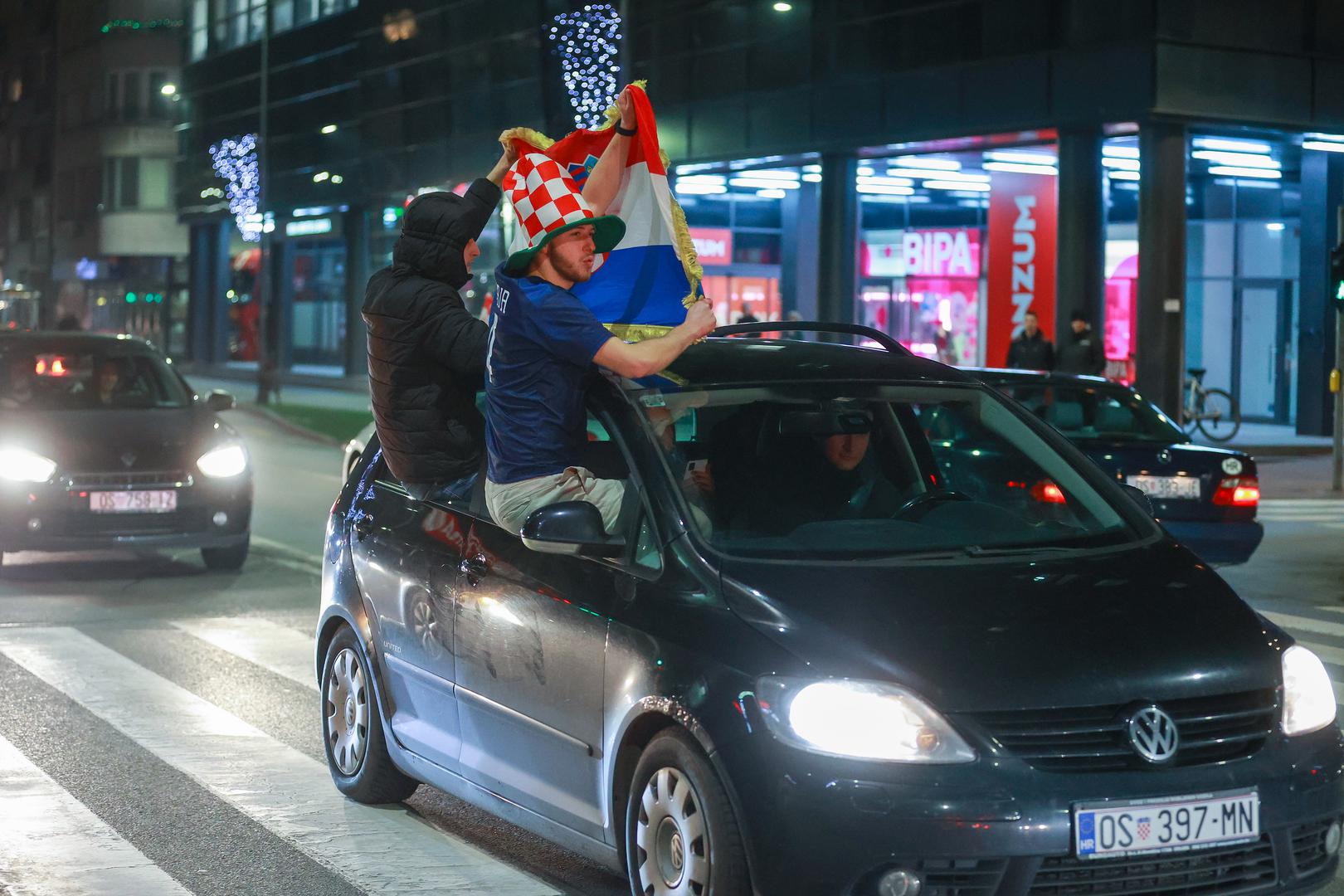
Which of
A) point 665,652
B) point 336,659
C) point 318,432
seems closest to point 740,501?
point 665,652

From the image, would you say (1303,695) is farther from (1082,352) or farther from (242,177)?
(242,177)

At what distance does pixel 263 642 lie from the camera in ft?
34.2

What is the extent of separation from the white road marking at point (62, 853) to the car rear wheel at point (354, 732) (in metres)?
0.82

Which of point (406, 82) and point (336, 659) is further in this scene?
point (406, 82)

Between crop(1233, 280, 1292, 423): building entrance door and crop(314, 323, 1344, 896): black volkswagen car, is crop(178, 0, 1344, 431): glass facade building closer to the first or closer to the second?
crop(1233, 280, 1292, 423): building entrance door

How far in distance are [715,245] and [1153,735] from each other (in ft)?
125

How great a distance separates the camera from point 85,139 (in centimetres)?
8025

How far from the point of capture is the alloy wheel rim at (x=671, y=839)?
15.2ft

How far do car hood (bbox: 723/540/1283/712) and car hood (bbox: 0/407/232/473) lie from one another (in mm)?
8613

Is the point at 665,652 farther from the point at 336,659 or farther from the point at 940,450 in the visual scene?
the point at 336,659

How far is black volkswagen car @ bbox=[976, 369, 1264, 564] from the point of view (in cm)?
1221

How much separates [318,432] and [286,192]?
28362mm

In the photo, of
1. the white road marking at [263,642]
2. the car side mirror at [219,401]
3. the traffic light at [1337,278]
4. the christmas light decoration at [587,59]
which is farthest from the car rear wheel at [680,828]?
the christmas light decoration at [587,59]

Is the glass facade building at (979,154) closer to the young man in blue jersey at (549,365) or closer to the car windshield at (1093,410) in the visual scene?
the car windshield at (1093,410)
